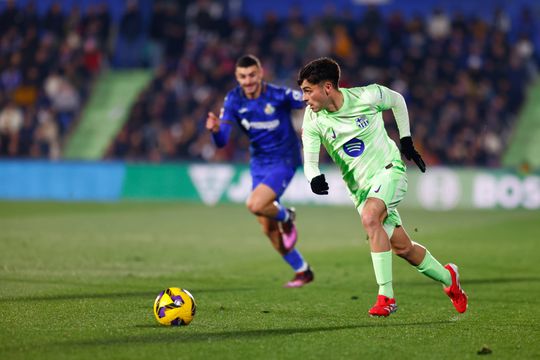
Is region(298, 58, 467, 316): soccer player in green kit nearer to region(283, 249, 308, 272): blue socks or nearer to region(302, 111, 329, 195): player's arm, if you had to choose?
region(302, 111, 329, 195): player's arm

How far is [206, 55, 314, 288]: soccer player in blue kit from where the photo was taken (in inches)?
431

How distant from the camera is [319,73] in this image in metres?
8.13

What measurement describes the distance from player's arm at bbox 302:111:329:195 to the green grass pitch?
1.10 meters

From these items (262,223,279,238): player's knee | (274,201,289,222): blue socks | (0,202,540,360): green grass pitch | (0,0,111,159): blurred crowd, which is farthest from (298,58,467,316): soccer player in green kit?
(0,0,111,159): blurred crowd

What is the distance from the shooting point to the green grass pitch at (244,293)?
22.2ft

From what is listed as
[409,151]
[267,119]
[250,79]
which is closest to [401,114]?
[409,151]

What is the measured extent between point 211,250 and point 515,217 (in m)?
9.01

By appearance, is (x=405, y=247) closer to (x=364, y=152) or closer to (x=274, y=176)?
(x=364, y=152)

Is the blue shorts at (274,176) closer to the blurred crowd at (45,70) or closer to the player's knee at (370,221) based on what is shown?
the player's knee at (370,221)

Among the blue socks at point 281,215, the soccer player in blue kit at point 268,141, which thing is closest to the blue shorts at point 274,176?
the soccer player in blue kit at point 268,141

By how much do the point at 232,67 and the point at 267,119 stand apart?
52.8ft

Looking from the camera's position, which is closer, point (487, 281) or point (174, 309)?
point (174, 309)

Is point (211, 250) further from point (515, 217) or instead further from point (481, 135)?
point (481, 135)

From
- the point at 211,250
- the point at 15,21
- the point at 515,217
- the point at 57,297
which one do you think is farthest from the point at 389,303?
the point at 15,21
